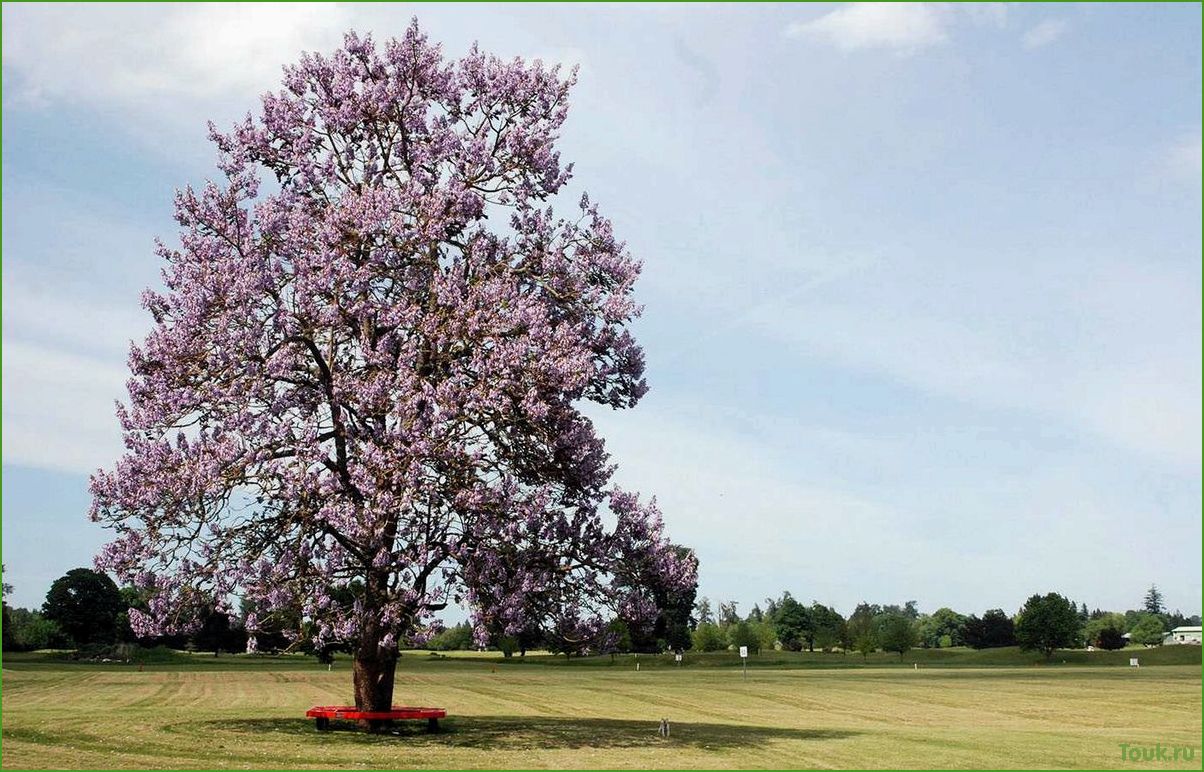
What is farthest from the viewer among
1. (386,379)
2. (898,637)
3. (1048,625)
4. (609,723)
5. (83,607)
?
(898,637)

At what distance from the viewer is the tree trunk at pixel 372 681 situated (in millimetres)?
32500

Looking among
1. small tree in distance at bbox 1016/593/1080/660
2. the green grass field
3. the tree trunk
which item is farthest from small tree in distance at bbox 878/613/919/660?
the tree trunk

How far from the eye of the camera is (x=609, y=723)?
131 ft

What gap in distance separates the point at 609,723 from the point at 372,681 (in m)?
10.7

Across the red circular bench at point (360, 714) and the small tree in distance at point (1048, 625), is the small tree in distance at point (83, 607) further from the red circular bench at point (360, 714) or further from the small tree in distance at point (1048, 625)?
the small tree in distance at point (1048, 625)

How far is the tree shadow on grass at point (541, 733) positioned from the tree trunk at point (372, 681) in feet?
2.33

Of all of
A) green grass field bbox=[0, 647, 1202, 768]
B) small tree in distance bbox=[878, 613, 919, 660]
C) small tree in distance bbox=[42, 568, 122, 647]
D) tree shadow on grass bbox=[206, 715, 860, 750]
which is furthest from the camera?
small tree in distance bbox=[878, 613, 919, 660]

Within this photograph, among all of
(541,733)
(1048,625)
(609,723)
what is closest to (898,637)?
(1048,625)

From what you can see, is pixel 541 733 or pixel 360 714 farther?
pixel 541 733

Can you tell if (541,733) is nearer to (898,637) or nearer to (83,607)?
(83,607)

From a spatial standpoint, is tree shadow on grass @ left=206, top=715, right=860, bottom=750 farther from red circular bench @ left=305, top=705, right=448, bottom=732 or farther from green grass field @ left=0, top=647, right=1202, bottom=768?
red circular bench @ left=305, top=705, right=448, bottom=732

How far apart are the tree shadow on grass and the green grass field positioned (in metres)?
0.09

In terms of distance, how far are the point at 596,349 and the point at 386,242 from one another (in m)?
6.74

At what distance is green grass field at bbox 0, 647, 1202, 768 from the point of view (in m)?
27.3
